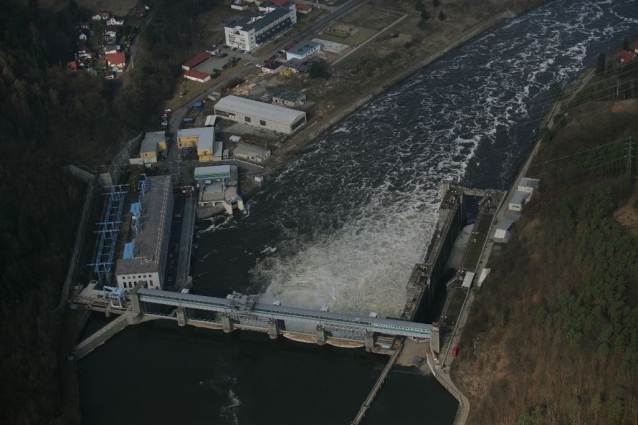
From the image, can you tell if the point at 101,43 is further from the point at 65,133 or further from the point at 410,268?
the point at 410,268

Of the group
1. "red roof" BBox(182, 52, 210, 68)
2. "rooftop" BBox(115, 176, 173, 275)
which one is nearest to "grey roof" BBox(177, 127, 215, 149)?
"rooftop" BBox(115, 176, 173, 275)

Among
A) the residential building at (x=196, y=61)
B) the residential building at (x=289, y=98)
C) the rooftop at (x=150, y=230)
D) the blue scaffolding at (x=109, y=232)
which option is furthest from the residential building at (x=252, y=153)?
the residential building at (x=196, y=61)

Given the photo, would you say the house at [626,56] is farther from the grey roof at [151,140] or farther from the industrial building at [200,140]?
the grey roof at [151,140]

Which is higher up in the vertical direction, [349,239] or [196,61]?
[196,61]

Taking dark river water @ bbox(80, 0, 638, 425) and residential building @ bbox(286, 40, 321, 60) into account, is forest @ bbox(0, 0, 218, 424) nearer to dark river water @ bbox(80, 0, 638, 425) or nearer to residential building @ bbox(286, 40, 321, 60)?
dark river water @ bbox(80, 0, 638, 425)

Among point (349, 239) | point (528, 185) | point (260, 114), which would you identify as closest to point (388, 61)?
point (260, 114)

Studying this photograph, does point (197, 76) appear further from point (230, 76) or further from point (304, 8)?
point (304, 8)

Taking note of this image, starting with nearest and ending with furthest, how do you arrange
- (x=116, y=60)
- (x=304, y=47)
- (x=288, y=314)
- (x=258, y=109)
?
(x=288, y=314), (x=258, y=109), (x=116, y=60), (x=304, y=47)
